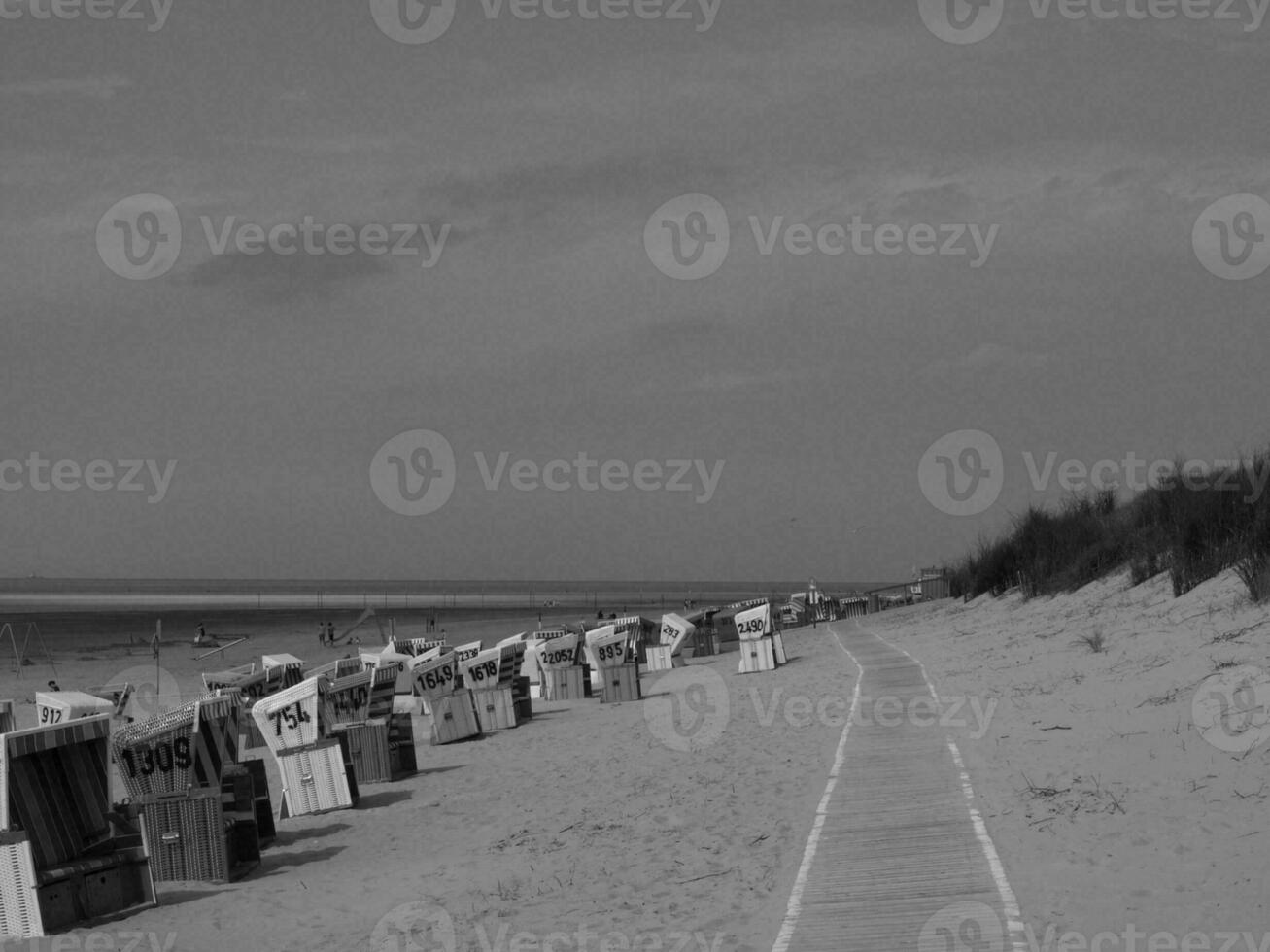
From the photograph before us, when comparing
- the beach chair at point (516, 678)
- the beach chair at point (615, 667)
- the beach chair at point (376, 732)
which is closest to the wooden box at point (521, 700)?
the beach chair at point (516, 678)

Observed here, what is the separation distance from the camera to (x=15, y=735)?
37.3 ft

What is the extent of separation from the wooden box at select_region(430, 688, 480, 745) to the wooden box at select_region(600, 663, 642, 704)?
17.6 feet

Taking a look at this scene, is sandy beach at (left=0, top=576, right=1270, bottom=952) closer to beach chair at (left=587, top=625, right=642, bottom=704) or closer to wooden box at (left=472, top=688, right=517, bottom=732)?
wooden box at (left=472, top=688, right=517, bottom=732)

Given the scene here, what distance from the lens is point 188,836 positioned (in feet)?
42.9

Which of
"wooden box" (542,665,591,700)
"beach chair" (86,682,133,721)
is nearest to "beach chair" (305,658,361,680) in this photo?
"beach chair" (86,682,133,721)

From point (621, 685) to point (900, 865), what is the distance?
62.5 ft

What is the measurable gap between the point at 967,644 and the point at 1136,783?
71.5ft

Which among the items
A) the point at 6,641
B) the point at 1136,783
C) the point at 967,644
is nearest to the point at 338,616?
the point at 6,641

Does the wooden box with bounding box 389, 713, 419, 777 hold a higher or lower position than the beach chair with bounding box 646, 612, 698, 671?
lower

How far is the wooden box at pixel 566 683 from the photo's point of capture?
31531 millimetres

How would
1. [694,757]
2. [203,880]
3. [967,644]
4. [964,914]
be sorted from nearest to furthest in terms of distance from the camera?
[964,914]
[203,880]
[694,757]
[967,644]

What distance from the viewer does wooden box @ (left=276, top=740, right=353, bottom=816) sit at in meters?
16.7

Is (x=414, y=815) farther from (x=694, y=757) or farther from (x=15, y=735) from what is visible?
(x=15, y=735)

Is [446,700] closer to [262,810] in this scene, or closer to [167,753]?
[262,810]
